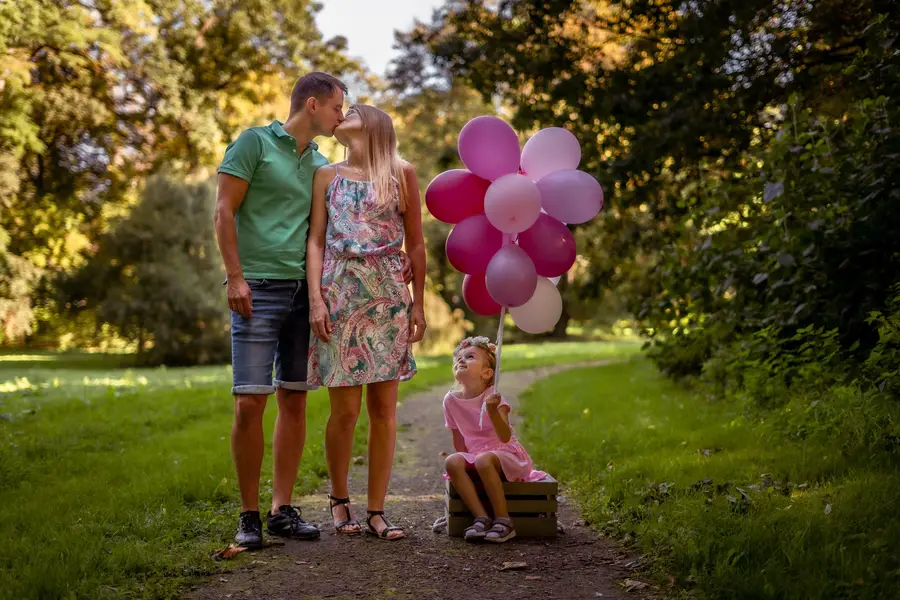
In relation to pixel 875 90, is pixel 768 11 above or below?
above

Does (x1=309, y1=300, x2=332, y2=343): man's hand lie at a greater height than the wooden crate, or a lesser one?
greater

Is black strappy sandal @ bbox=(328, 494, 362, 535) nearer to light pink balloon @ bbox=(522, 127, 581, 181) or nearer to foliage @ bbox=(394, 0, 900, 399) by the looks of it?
light pink balloon @ bbox=(522, 127, 581, 181)

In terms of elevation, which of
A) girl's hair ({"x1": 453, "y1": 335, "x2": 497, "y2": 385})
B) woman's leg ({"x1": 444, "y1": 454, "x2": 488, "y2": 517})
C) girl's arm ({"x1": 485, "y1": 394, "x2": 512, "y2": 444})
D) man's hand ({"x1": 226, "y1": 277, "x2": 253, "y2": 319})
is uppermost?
man's hand ({"x1": 226, "y1": 277, "x2": 253, "y2": 319})

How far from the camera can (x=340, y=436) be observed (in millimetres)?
4156

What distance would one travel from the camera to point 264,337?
3947 millimetres

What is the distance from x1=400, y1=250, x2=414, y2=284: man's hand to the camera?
418 cm

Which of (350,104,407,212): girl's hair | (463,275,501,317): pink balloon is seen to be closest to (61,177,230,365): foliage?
(463,275,501,317): pink balloon

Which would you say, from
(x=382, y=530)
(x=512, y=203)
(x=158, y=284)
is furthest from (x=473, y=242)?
(x=158, y=284)

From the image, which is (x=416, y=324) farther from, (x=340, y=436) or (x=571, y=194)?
(x=571, y=194)

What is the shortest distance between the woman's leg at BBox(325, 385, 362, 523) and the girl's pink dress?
0.51 m

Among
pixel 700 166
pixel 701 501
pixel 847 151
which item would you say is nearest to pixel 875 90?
pixel 847 151

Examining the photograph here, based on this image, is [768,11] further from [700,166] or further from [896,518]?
[896,518]

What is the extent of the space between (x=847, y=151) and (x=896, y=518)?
339cm

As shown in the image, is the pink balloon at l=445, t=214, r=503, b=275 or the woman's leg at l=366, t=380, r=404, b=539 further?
the pink balloon at l=445, t=214, r=503, b=275
